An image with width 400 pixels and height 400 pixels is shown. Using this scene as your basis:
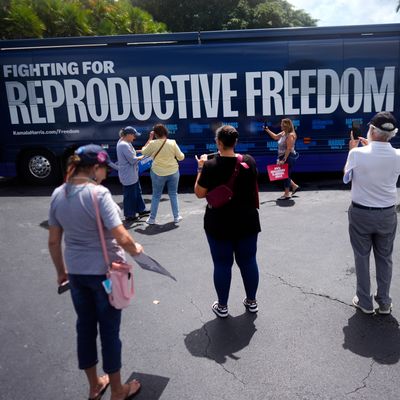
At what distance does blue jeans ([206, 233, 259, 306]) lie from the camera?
12.0ft

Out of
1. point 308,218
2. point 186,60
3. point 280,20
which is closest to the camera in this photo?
point 308,218

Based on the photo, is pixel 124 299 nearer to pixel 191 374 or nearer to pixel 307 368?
pixel 191 374

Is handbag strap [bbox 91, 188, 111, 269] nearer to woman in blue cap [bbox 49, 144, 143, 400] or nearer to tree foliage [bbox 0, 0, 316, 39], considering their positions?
woman in blue cap [bbox 49, 144, 143, 400]

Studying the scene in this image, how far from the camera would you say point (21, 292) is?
463 cm

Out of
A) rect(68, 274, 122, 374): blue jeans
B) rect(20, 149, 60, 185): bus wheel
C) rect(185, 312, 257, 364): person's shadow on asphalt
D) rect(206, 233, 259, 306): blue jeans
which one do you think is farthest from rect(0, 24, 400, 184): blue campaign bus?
rect(68, 274, 122, 374): blue jeans

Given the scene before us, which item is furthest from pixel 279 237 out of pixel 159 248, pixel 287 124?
pixel 287 124

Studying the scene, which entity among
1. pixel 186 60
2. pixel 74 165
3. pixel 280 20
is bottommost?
pixel 74 165

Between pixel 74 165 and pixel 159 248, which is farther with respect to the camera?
pixel 159 248

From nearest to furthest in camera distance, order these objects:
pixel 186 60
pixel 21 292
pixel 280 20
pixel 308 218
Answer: pixel 21 292 → pixel 308 218 → pixel 186 60 → pixel 280 20

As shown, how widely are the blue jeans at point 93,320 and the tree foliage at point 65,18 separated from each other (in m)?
13.6

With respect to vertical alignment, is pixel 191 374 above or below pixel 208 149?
below

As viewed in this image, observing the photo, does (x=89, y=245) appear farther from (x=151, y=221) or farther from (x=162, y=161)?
(x=151, y=221)

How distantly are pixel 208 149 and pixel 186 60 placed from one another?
1953 mm

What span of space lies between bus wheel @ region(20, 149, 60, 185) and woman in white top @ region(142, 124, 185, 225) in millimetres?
4173
